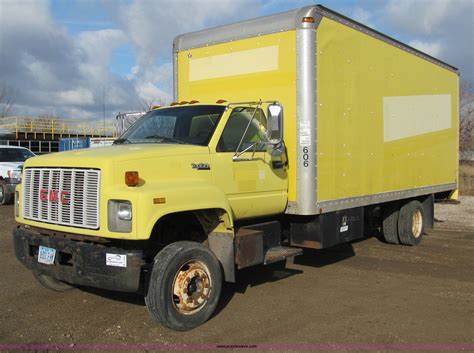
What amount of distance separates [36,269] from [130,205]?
159 cm

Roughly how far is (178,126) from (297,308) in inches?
98.2

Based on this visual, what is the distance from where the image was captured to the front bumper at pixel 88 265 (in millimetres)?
4566

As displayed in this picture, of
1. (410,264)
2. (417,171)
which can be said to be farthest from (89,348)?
(417,171)

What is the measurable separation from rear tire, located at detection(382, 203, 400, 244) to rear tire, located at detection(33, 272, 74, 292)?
5.85 metres

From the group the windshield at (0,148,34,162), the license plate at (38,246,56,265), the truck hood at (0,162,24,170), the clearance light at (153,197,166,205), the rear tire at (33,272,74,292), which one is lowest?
the rear tire at (33,272,74,292)

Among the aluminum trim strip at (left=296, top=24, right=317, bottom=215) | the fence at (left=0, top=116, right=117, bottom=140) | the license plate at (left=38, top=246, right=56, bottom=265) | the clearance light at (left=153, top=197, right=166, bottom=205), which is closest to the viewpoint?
the clearance light at (left=153, top=197, right=166, bottom=205)

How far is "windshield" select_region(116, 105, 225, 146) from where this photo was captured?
5676 millimetres

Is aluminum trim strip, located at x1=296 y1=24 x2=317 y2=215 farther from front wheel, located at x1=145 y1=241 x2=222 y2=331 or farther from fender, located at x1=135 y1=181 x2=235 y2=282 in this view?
front wheel, located at x1=145 y1=241 x2=222 y2=331

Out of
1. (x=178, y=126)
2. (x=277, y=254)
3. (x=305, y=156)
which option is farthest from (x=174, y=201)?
(x=305, y=156)

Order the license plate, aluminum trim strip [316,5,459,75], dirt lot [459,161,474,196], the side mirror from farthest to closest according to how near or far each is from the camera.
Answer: dirt lot [459,161,474,196] < aluminum trim strip [316,5,459,75] < the side mirror < the license plate

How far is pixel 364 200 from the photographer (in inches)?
289

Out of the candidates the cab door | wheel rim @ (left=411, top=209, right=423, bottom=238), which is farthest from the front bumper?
wheel rim @ (left=411, top=209, right=423, bottom=238)

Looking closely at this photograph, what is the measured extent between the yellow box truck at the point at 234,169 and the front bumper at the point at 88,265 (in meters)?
0.01

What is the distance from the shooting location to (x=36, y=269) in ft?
17.4
